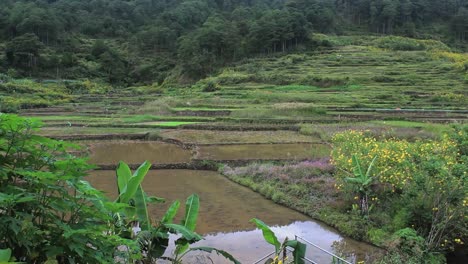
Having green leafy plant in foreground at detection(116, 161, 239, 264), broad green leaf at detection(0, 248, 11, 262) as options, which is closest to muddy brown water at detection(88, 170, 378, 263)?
green leafy plant in foreground at detection(116, 161, 239, 264)

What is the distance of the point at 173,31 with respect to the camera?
78.4m

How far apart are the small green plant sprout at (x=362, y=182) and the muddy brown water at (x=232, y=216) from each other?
1.07 meters

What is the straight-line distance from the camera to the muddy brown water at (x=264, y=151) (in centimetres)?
1852

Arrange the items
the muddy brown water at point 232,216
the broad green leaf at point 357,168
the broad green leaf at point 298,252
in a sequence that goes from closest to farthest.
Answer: the broad green leaf at point 298,252 → the muddy brown water at point 232,216 → the broad green leaf at point 357,168

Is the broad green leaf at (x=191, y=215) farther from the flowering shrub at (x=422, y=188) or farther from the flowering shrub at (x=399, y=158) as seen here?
the flowering shrub at (x=399, y=158)

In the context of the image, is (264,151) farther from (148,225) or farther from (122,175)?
(148,225)

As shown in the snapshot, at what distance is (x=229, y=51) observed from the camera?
6488 cm

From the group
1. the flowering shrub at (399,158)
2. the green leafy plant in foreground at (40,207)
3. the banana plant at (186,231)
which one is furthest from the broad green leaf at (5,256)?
the flowering shrub at (399,158)

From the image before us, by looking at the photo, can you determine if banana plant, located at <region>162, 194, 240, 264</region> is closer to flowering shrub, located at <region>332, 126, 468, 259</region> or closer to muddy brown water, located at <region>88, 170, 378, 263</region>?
muddy brown water, located at <region>88, 170, 378, 263</region>

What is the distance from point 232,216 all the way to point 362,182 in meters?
3.87

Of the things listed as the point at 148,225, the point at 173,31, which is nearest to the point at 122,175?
the point at 148,225

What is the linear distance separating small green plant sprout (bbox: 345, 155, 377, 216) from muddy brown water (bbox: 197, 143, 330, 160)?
246 inches

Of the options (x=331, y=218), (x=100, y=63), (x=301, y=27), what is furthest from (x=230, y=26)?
(x=331, y=218)

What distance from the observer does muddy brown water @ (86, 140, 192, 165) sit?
60.0 feet
